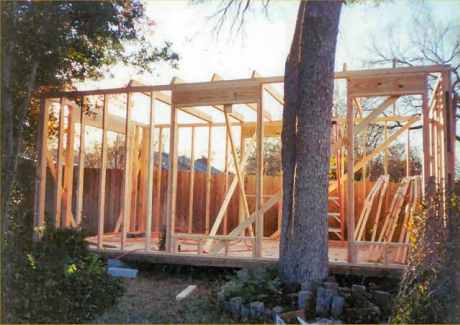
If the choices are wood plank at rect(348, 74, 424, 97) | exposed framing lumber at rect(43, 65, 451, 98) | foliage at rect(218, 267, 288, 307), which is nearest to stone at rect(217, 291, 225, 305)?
foliage at rect(218, 267, 288, 307)

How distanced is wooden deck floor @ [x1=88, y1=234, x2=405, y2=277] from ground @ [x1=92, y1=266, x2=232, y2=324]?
0.29 m

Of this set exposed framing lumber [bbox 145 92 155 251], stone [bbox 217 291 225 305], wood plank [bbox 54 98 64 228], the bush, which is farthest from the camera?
wood plank [bbox 54 98 64 228]

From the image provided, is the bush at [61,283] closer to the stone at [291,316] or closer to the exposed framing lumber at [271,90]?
the stone at [291,316]

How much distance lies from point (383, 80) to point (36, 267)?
16.1ft

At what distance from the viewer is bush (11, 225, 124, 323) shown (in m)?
4.43

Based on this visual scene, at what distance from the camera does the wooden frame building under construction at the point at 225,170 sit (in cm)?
616

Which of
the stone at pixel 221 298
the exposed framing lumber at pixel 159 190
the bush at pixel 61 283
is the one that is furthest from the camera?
the exposed framing lumber at pixel 159 190

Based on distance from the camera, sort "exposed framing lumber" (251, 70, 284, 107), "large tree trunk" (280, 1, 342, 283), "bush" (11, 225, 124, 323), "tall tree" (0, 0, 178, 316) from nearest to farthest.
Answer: "bush" (11, 225, 124, 323)
"large tree trunk" (280, 1, 342, 283)
"tall tree" (0, 0, 178, 316)
"exposed framing lumber" (251, 70, 284, 107)

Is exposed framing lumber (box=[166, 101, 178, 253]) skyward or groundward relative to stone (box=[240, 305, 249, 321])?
skyward

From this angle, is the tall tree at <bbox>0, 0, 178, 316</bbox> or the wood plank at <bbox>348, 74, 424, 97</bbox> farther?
the wood plank at <bbox>348, 74, 424, 97</bbox>

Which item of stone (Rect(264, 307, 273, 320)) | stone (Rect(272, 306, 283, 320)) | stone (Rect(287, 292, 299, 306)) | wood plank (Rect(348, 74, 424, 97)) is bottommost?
stone (Rect(264, 307, 273, 320))

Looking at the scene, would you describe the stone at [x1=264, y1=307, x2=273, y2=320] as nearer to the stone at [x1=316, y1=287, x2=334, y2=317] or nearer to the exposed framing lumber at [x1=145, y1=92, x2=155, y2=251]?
the stone at [x1=316, y1=287, x2=334, y2=317]

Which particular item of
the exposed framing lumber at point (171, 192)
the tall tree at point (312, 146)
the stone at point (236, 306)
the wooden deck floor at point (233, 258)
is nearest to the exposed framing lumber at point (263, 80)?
the exposed framing lumber at point (171, 192)

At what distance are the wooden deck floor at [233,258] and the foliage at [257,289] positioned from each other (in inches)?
42.0
